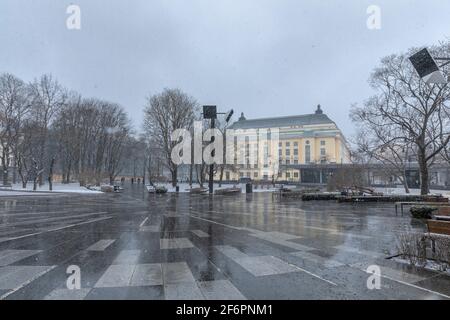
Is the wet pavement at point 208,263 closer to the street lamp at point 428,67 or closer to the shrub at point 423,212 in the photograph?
the shrub at point 423,212

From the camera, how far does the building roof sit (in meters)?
122

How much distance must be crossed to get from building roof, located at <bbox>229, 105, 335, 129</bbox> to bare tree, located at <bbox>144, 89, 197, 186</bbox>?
7557 centimetres

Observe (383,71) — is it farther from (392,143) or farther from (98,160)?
(98,160)

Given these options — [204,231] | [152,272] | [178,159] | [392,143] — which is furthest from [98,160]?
[152,272]

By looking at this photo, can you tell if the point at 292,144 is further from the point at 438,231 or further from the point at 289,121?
the point at 438,231

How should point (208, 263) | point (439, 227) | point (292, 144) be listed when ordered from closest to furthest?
1. point (208, 263)
2. point (439, 227)
3. point (292, 144)

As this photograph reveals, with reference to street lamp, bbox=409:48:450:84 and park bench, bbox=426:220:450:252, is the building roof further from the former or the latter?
park bench, bbox=426:220:450:252

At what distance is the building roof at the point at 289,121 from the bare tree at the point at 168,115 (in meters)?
75.6

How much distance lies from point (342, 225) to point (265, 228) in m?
3.56

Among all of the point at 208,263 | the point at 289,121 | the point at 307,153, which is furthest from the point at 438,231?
the point at 289,121

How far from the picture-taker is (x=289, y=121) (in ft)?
423

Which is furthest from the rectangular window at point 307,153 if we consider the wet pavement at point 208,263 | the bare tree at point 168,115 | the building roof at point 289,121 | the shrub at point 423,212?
the wet pavement at point 208,263

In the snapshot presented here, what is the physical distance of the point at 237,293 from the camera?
5453 mm

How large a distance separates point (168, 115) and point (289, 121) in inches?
3325
